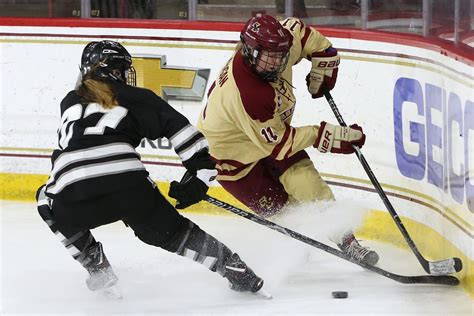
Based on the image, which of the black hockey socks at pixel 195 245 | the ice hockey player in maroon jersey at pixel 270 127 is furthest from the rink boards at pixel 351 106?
the black hockey socks at pixel 195 245

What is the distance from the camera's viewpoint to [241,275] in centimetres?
393

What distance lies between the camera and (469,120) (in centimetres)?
379

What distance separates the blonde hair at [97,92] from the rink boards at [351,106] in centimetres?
125

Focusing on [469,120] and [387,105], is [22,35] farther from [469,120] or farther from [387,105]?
[469,120]

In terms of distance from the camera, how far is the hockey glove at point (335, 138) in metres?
4.02

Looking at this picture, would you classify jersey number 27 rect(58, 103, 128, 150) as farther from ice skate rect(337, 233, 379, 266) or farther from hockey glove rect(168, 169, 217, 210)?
ice skate rect(337, 233, 379, 266)

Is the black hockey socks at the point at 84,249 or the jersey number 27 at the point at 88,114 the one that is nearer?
the jersey number 27 at the point at 88,114

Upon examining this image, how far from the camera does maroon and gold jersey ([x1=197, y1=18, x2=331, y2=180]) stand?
3.98 meters

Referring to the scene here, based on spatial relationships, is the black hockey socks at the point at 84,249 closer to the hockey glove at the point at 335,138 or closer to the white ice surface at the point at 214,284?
the white ice surface at the point at 214,284

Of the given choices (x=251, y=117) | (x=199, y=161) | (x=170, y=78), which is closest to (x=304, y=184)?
(x=251, y=117)

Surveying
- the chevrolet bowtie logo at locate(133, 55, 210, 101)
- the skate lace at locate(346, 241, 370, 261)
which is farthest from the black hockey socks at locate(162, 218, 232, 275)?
the chevrolet bowtie logo at locate(133, 55, 210, 101)

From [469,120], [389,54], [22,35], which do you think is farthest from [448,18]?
[22,35]

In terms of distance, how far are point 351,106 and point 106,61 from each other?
1636 mm

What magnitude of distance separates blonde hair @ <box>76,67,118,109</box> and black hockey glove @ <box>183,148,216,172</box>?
322 millimetres
